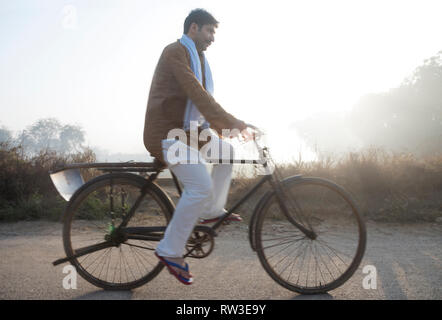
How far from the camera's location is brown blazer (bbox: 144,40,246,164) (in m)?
2.60

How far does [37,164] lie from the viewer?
24.3 ft

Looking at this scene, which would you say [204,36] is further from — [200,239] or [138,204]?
[200,239]

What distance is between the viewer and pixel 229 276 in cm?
317

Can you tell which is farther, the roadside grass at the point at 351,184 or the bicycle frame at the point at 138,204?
the roadside grass at the point at 351,184

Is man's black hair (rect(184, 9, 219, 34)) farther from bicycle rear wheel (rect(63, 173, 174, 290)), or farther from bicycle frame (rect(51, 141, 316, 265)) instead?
bicycle rear wheel (rect(63, 173, 174, 290))

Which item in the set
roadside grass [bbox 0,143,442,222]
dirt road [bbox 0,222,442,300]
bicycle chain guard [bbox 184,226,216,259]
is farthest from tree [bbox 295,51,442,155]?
bicycle chain guard [bbox 184,226,216,259]

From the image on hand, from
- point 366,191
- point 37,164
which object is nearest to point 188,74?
point 366,191

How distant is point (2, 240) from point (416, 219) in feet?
20.7

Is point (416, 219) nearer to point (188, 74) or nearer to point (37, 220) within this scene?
point (188, 74)

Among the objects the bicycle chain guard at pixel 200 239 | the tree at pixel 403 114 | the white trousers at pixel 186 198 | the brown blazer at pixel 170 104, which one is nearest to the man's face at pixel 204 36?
the brown blazer at pixel 170 104

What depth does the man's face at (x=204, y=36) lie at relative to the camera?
2.88m

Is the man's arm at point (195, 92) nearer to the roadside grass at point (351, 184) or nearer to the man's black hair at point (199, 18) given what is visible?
the man's black hair at point (199, 18)

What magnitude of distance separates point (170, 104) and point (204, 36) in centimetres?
70

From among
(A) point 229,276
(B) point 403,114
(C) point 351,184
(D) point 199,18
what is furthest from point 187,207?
(B) point 403,114
